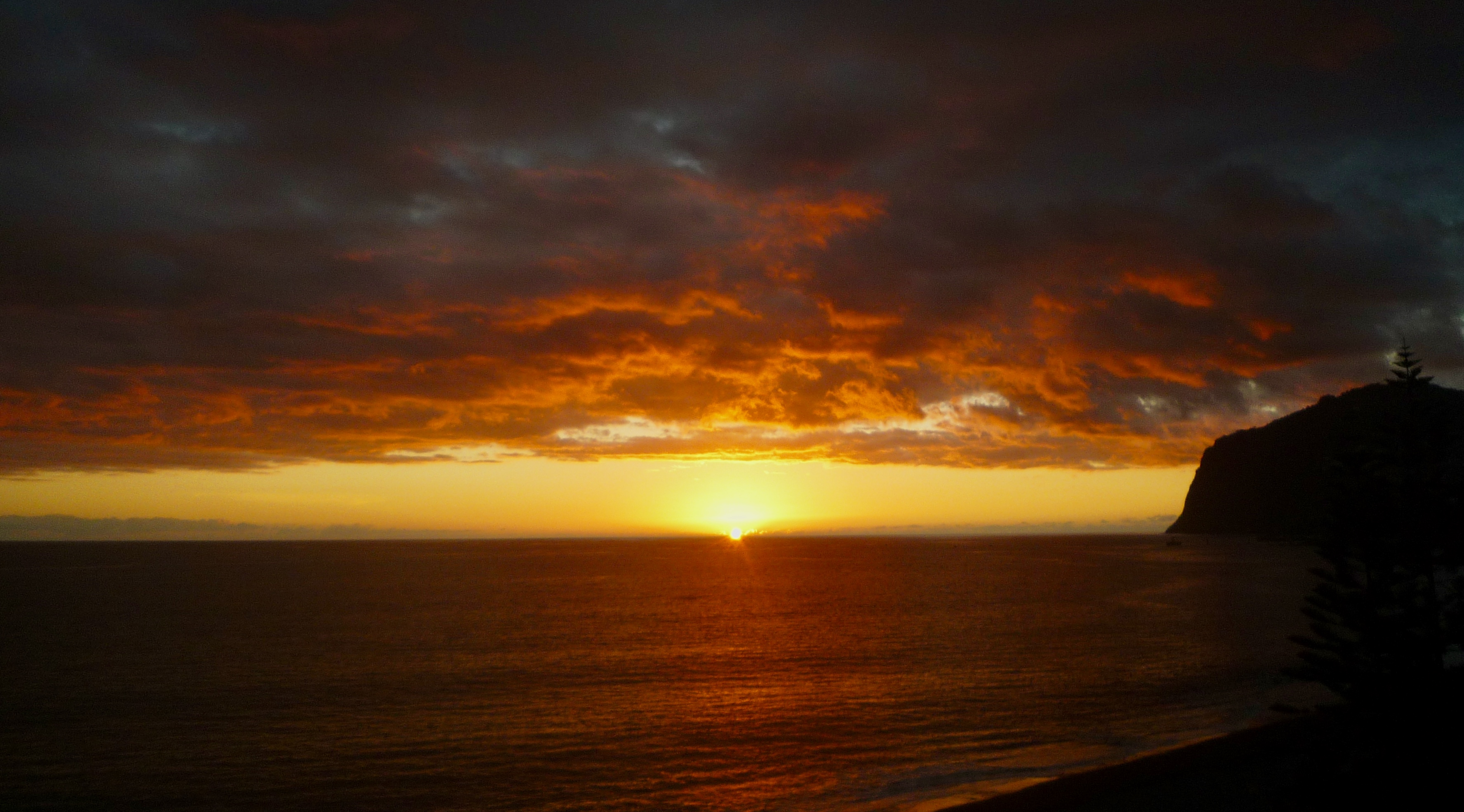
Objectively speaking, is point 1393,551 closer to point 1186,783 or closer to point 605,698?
point 1186,783

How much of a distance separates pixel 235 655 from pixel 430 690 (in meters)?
17.8

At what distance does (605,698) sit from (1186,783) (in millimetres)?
22768

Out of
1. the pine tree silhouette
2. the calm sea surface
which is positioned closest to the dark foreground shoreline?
the pine tree silhouette

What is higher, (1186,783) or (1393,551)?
(1393,551)

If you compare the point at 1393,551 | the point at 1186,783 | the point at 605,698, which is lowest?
the point at 605,698

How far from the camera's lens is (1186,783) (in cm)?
1941

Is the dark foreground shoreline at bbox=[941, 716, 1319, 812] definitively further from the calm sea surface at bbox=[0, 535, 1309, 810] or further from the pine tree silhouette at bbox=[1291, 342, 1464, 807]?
the calm sea surface at bbox=[0, 535, 1309, 810]

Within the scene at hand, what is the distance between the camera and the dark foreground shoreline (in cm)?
1803

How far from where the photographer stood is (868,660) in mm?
45750

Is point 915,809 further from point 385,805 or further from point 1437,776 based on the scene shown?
point 385,805

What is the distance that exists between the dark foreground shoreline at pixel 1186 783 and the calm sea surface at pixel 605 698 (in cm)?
306

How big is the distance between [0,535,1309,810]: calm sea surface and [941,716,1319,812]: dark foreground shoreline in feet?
10.0

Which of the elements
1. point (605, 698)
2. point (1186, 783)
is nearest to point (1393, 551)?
point (1186, 783)

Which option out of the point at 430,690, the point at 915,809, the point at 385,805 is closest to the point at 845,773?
the point at 915,809
